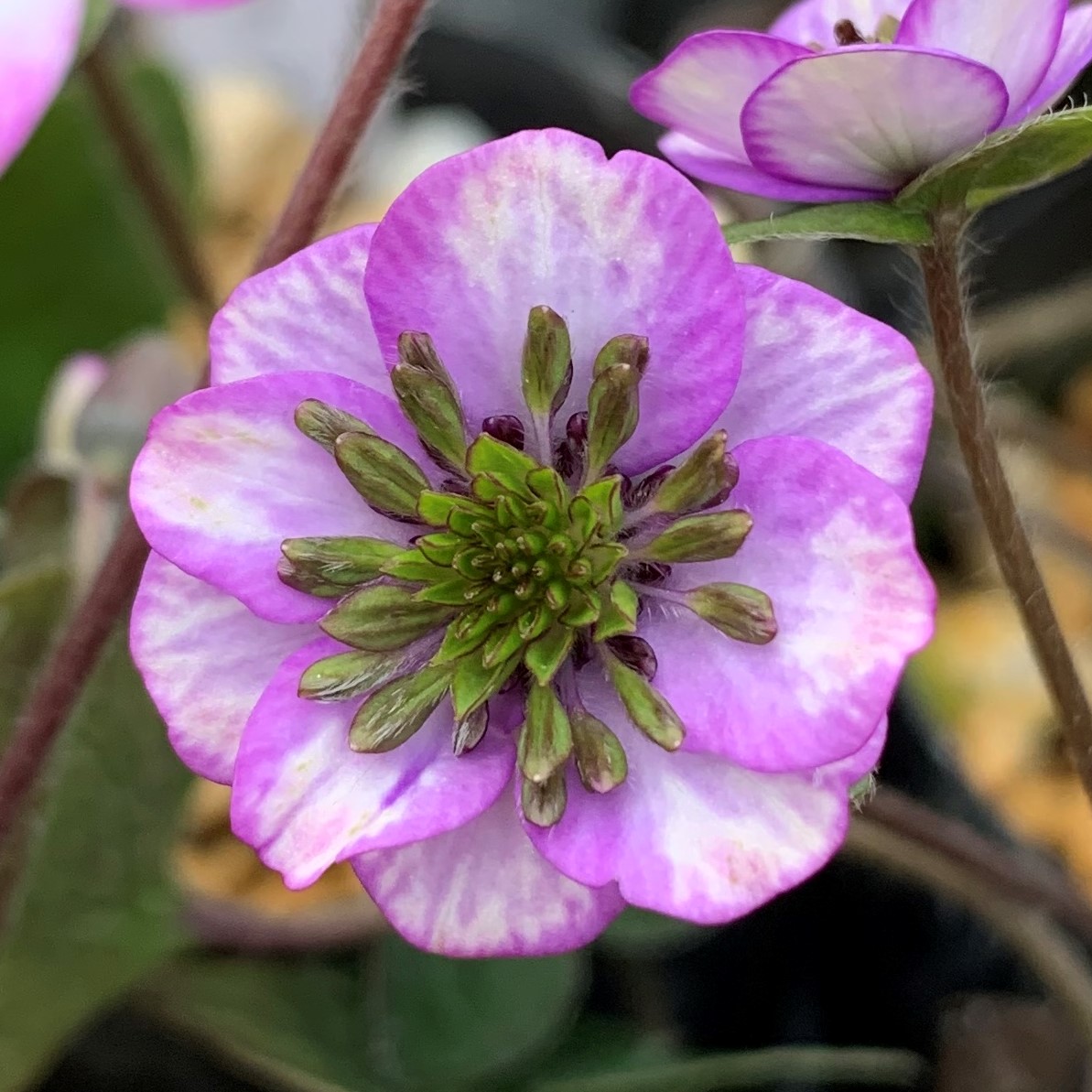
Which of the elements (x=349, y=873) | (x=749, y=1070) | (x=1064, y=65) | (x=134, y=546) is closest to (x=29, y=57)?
(x=134, y=546)

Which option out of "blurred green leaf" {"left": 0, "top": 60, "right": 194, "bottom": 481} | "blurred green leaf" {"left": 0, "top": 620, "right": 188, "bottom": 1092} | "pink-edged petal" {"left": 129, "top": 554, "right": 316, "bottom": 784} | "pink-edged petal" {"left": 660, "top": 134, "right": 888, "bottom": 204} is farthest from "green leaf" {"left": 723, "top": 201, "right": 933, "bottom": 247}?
"blurred green leaf" {"left": 0, "top": 60, "right": 194, "bottom": 481}

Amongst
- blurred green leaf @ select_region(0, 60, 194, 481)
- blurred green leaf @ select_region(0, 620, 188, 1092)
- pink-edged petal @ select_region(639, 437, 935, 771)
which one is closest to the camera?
pink-edged petal @ select_region(639, 437, 935, 771)

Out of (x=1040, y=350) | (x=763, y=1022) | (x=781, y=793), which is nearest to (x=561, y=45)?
(x=1040, y=350)

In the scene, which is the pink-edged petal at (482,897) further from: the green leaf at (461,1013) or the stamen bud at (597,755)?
the green leaf at (461,1013)

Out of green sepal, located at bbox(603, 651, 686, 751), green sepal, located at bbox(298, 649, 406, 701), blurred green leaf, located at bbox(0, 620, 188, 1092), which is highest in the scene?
green sepal, located at bbox(298, 649, 406, 701)

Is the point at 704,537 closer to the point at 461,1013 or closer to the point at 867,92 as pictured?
the point at 867,92

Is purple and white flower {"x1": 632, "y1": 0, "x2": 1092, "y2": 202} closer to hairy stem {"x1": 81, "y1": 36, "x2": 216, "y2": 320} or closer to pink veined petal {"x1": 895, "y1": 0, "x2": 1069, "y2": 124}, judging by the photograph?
pink veined petal {"x1": 895, "y1": 0, "x2": 1069, "y2": 124}

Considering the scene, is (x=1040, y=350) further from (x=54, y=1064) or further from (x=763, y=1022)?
(x=54, y=1064)

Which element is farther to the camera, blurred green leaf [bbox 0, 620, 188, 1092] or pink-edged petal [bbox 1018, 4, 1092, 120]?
blurred green leaf [bbox 0, 620, 188, 1092]
